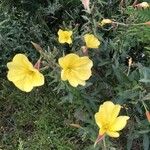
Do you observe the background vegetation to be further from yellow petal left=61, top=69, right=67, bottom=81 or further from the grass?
yellow petal left=61, top=69, right=67, bottom=81

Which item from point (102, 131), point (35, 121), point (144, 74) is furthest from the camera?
point (35, 121)

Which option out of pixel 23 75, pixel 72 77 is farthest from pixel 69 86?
pixel 23 75

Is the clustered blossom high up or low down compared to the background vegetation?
up

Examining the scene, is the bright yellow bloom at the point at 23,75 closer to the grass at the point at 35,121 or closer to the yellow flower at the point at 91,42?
the yellow flower at the point at 91,42

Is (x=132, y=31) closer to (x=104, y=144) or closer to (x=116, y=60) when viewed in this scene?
(x=116, y=60)

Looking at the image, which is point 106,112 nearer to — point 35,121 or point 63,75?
point 63,75

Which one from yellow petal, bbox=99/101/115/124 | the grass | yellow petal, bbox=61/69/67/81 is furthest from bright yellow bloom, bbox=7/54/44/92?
the grass
